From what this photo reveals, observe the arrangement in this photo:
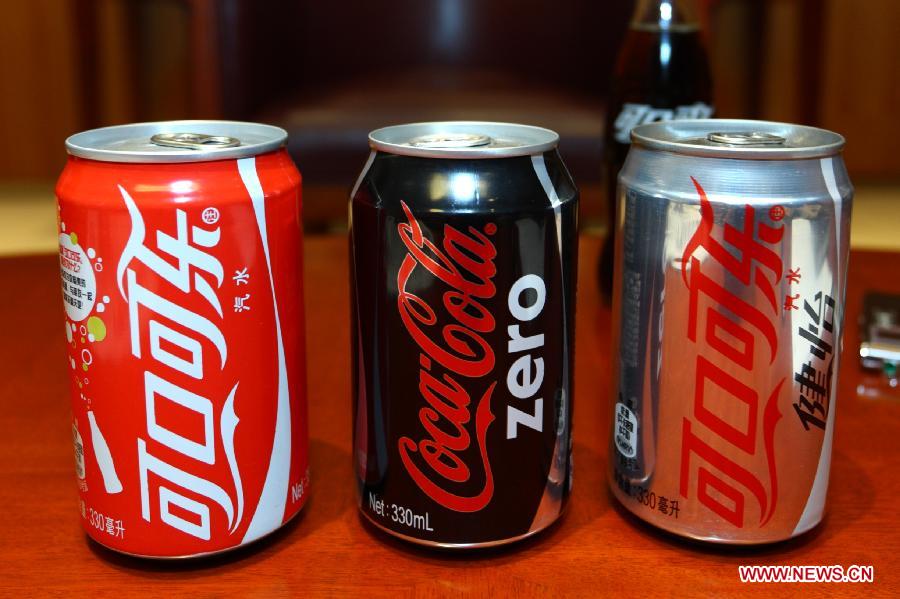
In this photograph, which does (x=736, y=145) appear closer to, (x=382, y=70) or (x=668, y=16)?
(x=668, y=16)

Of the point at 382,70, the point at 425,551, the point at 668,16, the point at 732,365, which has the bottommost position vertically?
the point at 425,551

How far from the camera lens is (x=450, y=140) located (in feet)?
2.18

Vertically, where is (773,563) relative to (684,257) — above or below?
below

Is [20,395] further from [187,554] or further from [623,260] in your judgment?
[623,260]

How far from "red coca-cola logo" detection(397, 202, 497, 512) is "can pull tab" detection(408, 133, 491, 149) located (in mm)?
51

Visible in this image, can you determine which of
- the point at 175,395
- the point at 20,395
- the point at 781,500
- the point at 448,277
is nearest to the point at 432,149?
the point at 448,277

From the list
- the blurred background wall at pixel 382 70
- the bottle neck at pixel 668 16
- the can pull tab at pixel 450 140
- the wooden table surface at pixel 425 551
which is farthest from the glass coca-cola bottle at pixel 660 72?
the blurred background wall at pixel 382 70

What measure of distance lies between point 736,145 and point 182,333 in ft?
1.18

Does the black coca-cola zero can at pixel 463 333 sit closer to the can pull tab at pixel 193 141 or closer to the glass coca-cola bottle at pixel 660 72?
the can pull tab at pixel 193 141

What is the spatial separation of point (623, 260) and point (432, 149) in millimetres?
161

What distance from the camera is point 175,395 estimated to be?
2.00 feet

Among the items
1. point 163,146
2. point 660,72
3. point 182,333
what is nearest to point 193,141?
point 163,146

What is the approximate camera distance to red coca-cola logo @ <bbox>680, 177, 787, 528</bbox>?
608mm

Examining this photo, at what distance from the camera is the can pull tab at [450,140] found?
2.04 ft
